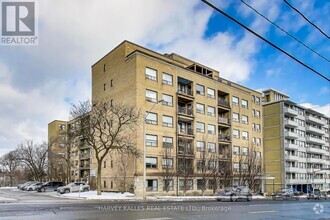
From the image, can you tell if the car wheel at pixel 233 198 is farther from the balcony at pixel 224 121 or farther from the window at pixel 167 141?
the balcony at pixel 224 121

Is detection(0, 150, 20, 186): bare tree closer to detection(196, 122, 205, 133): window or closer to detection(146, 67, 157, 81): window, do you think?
detection(196, 122, 205, 133): window

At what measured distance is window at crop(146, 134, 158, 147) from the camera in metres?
43.0

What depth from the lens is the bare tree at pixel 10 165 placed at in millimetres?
93369

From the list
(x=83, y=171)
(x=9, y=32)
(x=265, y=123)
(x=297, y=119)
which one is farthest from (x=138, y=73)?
(x=297, y=119)

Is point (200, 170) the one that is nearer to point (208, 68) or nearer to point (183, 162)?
point (183, 162)

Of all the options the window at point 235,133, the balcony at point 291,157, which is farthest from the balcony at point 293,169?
the window at point 235,133

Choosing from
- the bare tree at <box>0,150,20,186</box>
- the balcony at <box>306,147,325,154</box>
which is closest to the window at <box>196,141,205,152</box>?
the balcony at <box>306,147,325,154</box>

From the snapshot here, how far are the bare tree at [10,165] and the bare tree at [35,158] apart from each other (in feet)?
20.1

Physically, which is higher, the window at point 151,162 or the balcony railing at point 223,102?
the balcony railing at point 223,102

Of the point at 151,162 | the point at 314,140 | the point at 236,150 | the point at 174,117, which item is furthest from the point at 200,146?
the point at 314,140

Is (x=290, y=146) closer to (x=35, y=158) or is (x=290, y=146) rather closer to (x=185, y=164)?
(x=185, y=164)

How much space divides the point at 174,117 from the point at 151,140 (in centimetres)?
549

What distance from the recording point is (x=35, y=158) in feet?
274

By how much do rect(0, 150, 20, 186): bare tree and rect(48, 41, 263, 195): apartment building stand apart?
160 feet
